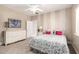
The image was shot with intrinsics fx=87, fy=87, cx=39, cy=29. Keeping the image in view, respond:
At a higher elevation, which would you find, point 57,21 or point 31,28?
point 57,21

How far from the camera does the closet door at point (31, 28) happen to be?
1882mm

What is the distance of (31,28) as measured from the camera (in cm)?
195

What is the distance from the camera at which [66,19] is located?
5.88 ft

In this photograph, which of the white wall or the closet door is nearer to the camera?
the white wall

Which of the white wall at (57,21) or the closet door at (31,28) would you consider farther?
the closet door at (31,28)

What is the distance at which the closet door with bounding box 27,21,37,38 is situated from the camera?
1.88 metres

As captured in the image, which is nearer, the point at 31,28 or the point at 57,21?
the point at 57,21
